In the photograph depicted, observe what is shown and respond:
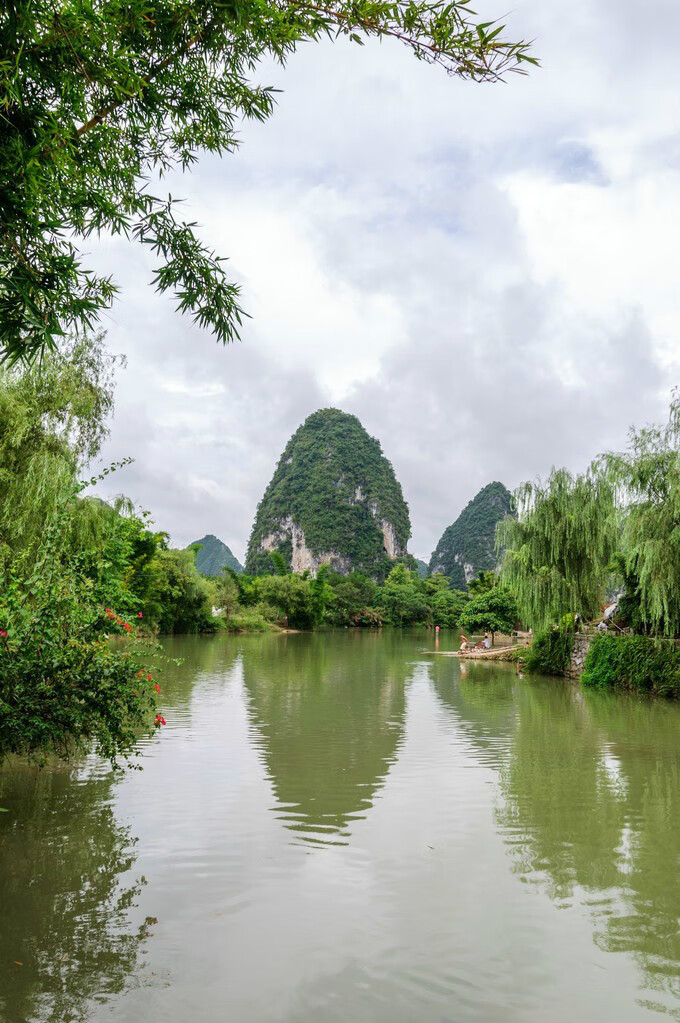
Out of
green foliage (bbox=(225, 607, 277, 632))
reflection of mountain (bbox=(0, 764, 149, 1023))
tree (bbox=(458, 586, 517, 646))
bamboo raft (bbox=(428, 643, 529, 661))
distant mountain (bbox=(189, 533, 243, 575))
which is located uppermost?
distant mountain (bbox=(189, 533, 243, 575))

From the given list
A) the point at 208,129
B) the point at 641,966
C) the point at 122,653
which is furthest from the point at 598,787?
the point at 208,129

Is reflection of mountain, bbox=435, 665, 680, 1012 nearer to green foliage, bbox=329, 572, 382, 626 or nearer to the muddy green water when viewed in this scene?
the muddy green water

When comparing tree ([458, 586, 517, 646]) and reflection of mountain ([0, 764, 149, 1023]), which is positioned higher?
tree ([458, 586, 517, 646])

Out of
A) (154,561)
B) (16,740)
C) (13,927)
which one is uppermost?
(154,561)

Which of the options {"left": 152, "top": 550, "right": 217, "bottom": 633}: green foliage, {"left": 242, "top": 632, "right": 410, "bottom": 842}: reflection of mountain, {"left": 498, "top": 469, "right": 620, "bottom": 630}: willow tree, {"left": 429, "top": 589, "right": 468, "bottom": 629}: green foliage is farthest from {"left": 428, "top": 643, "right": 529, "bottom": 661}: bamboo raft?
{"left": 429, "top": 589, "right": 468, "bottom": 629}: green foliage

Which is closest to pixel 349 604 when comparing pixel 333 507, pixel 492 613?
pixel 492 613

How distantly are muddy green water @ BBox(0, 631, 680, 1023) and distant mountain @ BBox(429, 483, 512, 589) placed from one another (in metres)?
107

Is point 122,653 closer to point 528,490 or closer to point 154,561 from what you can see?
point 528,490

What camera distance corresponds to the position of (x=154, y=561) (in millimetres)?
40688

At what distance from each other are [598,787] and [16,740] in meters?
6.46

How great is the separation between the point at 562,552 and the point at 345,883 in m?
18.0

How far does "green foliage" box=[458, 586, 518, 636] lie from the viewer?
33.4 m

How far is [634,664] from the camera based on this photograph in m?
18.9

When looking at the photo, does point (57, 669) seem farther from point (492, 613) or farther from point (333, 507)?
point (333, 507)
